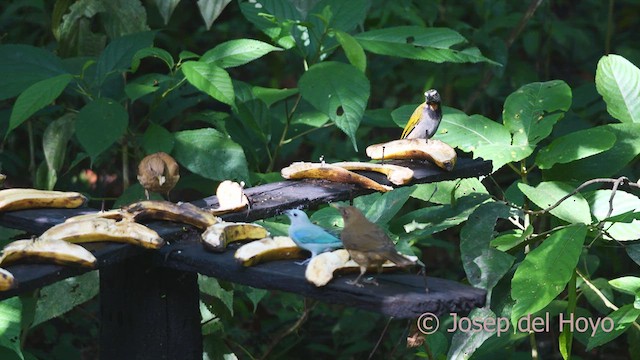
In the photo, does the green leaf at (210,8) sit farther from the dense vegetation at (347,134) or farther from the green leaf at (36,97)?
the green leaf at (36,97)

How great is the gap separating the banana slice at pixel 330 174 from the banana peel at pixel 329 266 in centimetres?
50

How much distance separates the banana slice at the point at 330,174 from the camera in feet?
6.65

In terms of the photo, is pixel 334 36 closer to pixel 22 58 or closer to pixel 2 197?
pixel 22 58

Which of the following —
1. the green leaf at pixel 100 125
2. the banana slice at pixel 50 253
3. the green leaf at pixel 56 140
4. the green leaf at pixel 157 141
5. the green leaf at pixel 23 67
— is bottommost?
the green leaf at pixel 56 140

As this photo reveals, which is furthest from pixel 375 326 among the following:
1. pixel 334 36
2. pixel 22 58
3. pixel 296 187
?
pixel 296 187

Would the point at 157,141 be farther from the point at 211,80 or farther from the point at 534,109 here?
the point at 534,109

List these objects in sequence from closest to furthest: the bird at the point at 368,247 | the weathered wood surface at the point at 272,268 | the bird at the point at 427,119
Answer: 1. the weathered wood surface at the point at 272,268
2. the bird at the point at 368,247
3. the bird at the point at 427,119

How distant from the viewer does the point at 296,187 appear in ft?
6.71

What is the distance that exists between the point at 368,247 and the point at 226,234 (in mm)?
279

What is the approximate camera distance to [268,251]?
5.00 feet

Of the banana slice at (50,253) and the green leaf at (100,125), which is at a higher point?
the banana slice at (50,253)

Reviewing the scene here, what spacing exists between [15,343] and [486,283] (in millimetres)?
993

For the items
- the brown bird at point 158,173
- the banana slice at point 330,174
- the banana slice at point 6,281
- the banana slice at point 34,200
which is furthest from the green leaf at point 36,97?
the banana slice at point 6,281

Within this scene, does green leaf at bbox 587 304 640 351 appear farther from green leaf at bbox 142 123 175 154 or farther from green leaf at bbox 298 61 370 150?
green leaf at bbox 142 123 175 154
